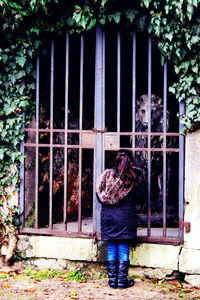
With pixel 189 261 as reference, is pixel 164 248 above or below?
above

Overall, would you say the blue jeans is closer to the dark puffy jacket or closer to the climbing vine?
the dark puffy jacket

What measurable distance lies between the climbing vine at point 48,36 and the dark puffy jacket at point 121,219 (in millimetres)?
1086

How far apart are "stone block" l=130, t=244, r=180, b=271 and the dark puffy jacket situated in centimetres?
43

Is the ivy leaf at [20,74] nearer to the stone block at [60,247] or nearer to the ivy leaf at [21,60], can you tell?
the ivy leaf at [21,60]

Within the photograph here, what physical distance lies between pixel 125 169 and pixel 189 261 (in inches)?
53.2

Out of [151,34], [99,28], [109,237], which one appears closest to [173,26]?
[151,34]

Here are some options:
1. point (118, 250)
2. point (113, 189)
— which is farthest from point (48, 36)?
point (118, 250)

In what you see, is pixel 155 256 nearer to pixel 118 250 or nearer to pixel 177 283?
pixel 177 283

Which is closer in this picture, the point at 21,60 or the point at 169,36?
the point at 169,36

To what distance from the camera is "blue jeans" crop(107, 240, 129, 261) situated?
453 cm

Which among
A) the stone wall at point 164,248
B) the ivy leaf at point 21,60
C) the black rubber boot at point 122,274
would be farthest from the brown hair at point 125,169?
the ivy leaf at point 21,60

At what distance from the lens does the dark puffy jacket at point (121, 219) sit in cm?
446

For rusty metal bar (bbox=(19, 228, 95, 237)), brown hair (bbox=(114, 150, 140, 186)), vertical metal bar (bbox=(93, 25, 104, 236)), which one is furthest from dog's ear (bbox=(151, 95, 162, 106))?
rusty metal bar (bbox=(19, 228, 95, 237))

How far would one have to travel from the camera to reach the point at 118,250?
4.58 m
